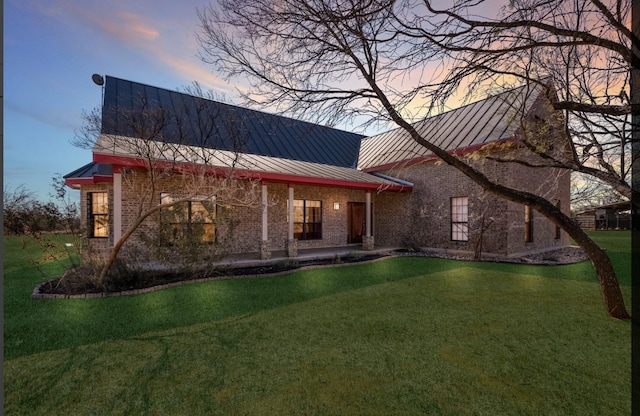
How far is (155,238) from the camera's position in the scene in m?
7.32

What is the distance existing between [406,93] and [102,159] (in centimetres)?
737

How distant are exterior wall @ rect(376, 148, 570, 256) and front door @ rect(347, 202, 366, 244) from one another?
3.09 ft

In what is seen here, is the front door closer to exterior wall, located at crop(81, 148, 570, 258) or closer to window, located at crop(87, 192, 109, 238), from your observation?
exterior wall, located at crop(81, 148, 570, 258)

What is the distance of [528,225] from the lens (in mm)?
12039

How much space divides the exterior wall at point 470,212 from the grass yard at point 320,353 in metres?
4.81

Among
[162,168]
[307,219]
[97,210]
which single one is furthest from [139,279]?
[97,210]

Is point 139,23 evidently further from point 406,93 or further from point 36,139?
point 406,93

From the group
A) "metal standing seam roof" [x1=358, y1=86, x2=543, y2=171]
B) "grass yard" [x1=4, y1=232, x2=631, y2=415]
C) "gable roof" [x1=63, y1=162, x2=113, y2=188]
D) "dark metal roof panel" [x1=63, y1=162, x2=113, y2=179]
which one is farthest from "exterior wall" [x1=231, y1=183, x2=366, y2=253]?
"dark metal roof panel" [x1=63, y1=162, x2=113, y2=179]

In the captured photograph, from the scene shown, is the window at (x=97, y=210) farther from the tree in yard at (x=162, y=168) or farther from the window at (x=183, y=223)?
the window at (x=183, y=223)

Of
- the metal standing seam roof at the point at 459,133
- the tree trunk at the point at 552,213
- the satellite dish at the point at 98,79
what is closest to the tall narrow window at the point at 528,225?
the metal standing seam roof at the point at 459,133

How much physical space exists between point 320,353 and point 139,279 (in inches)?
215

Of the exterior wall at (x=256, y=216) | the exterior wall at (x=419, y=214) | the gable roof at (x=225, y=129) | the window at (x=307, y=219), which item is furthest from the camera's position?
the window at (x=307, y=219)

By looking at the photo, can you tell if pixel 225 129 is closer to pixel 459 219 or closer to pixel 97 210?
pixel 97 210

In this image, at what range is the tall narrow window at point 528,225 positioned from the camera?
1175 centimetres
